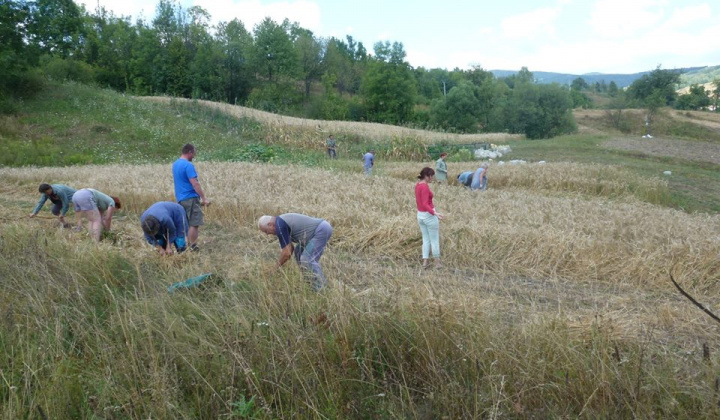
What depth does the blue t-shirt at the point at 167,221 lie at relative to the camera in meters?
7.34

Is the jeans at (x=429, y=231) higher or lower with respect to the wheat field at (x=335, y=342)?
lower

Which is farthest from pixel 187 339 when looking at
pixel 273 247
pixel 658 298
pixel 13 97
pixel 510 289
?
pixel 13 97

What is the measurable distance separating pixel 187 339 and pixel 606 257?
6736 mm

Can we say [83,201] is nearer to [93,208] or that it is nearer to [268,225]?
[93,208]

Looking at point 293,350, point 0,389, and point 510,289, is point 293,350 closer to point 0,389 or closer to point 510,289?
point 0,389

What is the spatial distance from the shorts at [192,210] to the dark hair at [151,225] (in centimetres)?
157

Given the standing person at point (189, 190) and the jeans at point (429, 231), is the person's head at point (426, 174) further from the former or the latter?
the standing person at point (189, 190)

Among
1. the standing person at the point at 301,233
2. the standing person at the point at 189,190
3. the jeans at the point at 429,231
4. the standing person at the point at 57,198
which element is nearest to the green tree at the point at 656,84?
the jeans at the point at 429,231

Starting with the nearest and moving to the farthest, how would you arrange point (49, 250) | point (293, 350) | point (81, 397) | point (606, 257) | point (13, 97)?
1. point (81, 397)
2. point (293, 350)
3. point (49, 250)
4. point (606, 257)
5. point (13, 97)

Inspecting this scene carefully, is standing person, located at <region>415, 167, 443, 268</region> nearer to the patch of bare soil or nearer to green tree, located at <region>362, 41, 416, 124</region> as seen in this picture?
the patch of bare soil

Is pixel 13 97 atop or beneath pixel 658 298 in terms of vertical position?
atop

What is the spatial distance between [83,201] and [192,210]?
178 centimetres

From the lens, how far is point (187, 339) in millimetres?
3803

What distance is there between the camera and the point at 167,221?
7.39 meters
